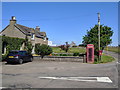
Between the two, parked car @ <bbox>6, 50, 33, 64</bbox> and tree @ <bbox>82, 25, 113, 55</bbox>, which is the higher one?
tree @ <bbox>82, 25, 113, 55</bbox>

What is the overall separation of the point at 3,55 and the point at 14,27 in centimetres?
1115

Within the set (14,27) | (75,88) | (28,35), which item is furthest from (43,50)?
(75,88)

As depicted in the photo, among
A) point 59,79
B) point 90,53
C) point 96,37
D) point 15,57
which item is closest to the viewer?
point 59,79

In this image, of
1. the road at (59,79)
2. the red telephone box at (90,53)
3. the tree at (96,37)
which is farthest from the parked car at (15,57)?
the tree at (96,37)

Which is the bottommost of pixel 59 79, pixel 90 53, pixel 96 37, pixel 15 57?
pixel 59 79

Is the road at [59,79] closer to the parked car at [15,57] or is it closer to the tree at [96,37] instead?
the parked car at [15,57]

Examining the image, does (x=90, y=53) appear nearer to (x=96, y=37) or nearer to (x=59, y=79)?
(x=96, y=37)

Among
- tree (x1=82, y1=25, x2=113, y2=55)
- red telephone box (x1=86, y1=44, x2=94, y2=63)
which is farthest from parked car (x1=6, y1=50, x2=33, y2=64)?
tree (x1=82, y1=25, x2=113, y2=55)

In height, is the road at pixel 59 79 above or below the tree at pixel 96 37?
below

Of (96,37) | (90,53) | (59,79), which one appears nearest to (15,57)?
(90,53)

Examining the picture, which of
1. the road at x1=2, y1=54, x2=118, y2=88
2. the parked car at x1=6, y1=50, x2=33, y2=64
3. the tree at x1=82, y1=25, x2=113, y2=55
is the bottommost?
the road at x1=2, y1=54, x2=118, y2=88

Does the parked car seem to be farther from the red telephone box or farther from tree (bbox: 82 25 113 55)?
tree (bbox: 82 25 113 55)

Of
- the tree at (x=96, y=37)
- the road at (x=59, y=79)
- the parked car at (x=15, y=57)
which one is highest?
the tree at (x=96, y=37)

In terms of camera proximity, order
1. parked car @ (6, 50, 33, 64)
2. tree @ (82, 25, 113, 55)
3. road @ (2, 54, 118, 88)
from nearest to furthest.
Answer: road @ (2, 54, 118, 88), parked car @ (6, 50, 33, 64), tree @ (82, 25, 113, 55)
